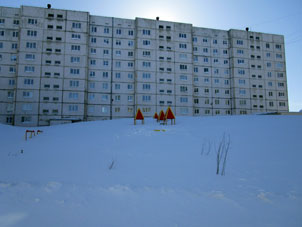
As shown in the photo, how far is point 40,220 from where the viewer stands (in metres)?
4.10

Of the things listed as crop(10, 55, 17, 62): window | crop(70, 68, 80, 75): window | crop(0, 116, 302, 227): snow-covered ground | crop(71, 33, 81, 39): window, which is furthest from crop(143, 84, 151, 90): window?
crop(0, 116, 302, 227): snow-covered ground

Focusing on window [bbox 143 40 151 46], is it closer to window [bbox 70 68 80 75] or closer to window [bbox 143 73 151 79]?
window [bbox 143 73 151 79]

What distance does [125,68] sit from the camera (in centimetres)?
4400

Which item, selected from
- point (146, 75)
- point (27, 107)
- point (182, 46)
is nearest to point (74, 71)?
point (27, 107)

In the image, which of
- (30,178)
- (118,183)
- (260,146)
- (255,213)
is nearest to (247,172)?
(255,213)

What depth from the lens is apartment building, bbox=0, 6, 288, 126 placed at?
38906 millimetres

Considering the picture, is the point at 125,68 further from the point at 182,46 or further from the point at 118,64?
the point at 182,46

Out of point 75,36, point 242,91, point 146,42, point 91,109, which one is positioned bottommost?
point 91,109

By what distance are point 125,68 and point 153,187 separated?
4003 cm

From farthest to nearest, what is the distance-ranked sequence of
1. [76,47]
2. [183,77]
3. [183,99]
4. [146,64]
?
1. [183,77]
2. [183,99]
3. [146,64]
4. [76,47]

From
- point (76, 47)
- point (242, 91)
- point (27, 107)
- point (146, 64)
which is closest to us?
point (27, 107)

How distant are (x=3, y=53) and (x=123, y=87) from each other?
2425cm

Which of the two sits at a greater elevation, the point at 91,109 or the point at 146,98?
the point at 146,98

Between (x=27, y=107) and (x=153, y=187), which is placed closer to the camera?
(x=153, y=187)
